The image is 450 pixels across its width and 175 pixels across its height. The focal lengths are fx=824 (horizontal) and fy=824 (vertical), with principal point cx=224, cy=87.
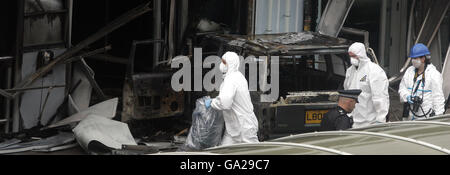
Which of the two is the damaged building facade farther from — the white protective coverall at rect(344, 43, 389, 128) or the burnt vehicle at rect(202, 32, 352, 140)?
the white protective coverall at rect(344, 43, 389, 128)

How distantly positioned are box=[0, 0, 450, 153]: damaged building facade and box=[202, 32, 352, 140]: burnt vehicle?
0.10 feet

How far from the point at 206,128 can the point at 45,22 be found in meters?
3.56

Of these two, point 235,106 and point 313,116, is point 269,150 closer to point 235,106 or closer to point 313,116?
point 235,106

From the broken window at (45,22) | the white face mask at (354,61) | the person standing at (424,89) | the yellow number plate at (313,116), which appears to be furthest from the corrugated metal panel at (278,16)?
the person standing at (424,89)

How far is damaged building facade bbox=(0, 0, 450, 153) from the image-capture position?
452 inches

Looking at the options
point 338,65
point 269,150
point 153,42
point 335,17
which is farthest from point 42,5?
point 269,150

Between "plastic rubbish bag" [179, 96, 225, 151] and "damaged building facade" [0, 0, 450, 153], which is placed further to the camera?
"damaged building facade" [0, 0, 450, 153]

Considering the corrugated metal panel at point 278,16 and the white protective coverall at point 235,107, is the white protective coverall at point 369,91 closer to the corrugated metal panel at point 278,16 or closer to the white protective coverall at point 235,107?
the white protective coverall at point 235,107

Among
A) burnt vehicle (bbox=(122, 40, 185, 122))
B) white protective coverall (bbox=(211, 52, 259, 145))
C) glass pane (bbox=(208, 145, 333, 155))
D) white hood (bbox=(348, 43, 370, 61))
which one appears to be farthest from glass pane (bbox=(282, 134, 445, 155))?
burnt vehicle (bbox=(122, 40, 185, 122))

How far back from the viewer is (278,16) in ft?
48.8

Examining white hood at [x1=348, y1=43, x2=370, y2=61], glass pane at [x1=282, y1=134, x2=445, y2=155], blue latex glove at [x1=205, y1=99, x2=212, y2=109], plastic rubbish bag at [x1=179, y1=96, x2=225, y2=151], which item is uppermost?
white hood at [x1=348, y1=43, x2=370, y2=61]
